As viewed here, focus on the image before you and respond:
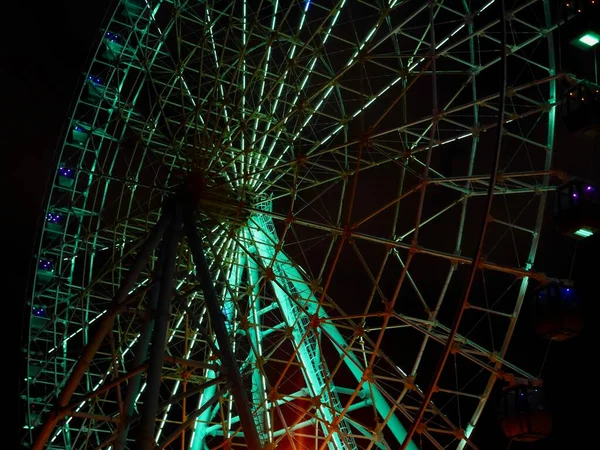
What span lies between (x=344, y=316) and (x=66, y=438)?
10.0 meters

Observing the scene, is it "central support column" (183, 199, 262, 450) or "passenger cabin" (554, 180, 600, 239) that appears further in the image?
"passenger cabin" (554, 180, 600, 239)

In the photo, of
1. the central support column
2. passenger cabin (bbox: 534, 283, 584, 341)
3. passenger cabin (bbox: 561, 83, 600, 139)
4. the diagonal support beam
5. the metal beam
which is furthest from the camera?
passenger cabin (bbox: 534, 283, 584, 341)

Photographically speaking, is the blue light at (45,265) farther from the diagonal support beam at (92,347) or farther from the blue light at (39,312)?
the diagonal support beam at (92,347)

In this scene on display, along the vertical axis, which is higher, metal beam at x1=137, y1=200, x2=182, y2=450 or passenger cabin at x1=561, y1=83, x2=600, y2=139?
passenger cabin at x1=561, y1=83, x2=600, y2=139

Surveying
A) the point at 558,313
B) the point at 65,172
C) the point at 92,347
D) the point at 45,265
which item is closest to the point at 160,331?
the point at 92,347

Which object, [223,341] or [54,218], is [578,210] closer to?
[223,341]

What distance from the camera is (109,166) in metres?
23.8

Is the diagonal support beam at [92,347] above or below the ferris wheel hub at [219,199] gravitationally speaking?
below

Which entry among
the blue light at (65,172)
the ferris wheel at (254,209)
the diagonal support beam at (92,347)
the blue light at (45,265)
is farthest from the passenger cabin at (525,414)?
the blue light at (65,172)

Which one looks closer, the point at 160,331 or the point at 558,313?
the point at 558,313

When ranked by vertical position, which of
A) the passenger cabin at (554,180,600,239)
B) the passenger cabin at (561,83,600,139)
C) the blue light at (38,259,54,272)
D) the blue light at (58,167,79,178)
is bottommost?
the blue light at (38,259,54,272)

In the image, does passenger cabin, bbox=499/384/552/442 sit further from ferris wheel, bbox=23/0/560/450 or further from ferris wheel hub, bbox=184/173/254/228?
ferris wheel hub, bbox=184/173/254/228

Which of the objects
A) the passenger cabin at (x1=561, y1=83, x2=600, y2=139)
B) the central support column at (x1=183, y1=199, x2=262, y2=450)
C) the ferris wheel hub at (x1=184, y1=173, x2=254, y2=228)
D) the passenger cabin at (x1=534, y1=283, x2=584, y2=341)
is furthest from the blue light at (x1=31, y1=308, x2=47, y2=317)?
the passenger cabin at (x1=561, y1=83, x2=600, y2=139)

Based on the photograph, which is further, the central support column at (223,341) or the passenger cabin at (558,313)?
the passenger cabin at (558,313)
